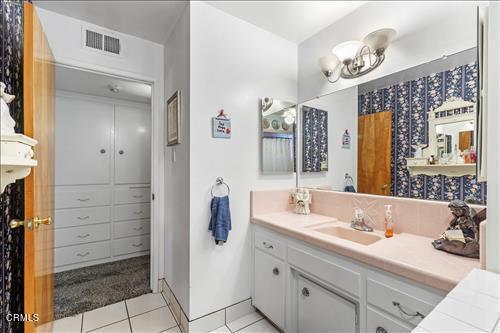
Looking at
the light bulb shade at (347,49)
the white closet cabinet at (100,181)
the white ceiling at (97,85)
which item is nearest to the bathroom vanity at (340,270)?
the light bulb shade at (347,49)

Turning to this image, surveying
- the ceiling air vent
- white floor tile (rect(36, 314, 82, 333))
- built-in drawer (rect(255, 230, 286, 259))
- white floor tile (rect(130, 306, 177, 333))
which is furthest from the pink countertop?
the ceiling air vent

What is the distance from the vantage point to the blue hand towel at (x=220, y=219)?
165 cm

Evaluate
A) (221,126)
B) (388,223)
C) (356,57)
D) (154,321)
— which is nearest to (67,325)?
(154,321)

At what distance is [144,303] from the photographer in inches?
82.4

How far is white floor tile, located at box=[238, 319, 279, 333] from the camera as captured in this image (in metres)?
1.70

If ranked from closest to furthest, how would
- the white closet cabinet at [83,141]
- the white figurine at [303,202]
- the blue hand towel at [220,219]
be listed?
the blue hand towel at [220,219]
the white figurine at [303,202]
the white closet cabinet at [83,141]

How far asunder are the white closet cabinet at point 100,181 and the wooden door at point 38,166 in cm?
142

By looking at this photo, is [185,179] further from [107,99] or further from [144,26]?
[107,99]

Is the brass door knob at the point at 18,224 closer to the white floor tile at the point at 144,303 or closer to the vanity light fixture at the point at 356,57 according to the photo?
the white floor tile at the point at 144,303

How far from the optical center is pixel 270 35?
2053 millimetres

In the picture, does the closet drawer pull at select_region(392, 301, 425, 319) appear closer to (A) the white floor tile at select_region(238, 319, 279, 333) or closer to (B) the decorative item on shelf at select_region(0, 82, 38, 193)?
(A) the white floor tile at select_region(238, 319, 279, 333)

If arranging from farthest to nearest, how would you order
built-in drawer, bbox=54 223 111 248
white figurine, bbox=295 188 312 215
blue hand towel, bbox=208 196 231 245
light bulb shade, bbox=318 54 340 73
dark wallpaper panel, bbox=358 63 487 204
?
1. built-in drawer, bbox=54 223 111 248
2. white figurine, bbox=295 188 312 215
3. light bulb shade, bbox=318 54 340 73
4. blue hand towel, bbox=208 196 231 245
5. dark wallpaper panel, bbox=358 63 487 204

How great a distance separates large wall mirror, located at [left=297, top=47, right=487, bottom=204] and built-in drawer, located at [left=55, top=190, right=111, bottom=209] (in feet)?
8.80

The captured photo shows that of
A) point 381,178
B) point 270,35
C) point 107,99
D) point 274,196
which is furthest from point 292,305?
point 107,99
